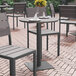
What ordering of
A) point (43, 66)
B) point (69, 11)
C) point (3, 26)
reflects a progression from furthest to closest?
1. point (69, 11)
2. point (43, 66)
3. point (3, 26)

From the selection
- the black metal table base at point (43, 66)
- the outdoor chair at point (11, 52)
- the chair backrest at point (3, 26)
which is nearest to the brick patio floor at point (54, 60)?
the black metal table base at point (43, 66)

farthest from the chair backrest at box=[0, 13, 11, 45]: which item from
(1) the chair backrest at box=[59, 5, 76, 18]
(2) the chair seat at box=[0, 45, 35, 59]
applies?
(1) the chair backrest at box=[59, 5, 76, 18]

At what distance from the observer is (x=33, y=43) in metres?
5.85

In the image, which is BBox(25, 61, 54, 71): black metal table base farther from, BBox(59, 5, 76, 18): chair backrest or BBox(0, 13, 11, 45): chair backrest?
BBox(59, 5, 76, 18): chair backrest

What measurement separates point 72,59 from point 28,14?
4.72ft

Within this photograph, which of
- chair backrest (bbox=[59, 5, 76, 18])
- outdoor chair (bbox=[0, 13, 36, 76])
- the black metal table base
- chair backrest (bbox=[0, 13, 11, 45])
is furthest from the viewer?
chair backrest (bbox=[59, 5, 76, 18])

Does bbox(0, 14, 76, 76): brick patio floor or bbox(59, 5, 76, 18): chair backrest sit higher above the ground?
bbox(59, 5, 76, 18): chair backrest

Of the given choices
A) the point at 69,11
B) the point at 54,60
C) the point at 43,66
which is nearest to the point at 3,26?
the point at 43,66

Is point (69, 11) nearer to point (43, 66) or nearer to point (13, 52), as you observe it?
point (43, 66)

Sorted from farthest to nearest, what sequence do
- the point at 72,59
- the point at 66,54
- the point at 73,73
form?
1. the point at 66,54
2. the point at 72,59
3. the point at 73,73

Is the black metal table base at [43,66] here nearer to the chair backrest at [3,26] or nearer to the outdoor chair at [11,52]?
the outdoor chair at [11,52]

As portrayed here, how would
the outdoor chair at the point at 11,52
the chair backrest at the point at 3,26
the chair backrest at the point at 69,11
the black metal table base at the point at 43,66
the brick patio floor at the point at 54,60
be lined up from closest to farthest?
the outdoor chair at the point at 11,52
the chair backrest at the point at 3,26
the brick patio floor at the point at 54,60
the black metal table base at the point at 43,66
the chair backrest at the point at 69,11

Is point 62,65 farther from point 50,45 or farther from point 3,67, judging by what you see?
point 50,45

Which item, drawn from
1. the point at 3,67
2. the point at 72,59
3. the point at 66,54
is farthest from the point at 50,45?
the point at 3,67
